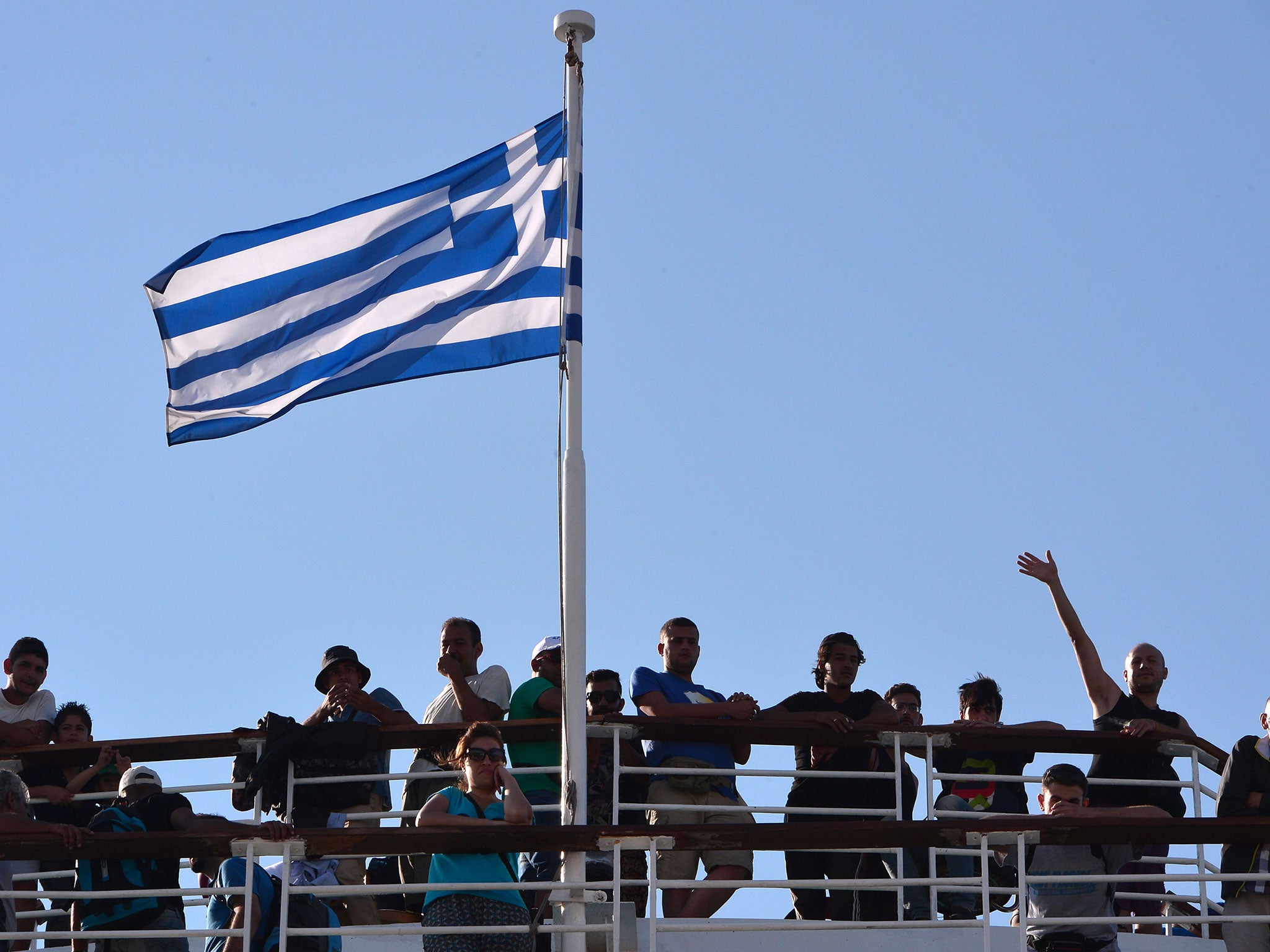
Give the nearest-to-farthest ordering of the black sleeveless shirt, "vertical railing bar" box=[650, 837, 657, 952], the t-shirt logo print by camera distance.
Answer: "vertical railing bar" box=[650, 837, 657, 952], the black sleeveless shirt, the t-shirt logo print

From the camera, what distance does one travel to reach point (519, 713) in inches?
Result: 408

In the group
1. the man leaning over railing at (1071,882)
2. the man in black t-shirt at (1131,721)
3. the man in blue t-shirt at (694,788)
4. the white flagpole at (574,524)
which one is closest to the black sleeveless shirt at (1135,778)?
the man in black t-shirt at (1131,721)

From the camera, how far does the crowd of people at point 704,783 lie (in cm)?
886

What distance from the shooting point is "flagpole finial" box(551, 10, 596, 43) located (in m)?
9.95

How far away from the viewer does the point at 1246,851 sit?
8.86 metres

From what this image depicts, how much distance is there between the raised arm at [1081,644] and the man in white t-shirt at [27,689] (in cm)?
599

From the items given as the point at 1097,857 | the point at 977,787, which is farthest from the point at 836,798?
the point at 1097,857

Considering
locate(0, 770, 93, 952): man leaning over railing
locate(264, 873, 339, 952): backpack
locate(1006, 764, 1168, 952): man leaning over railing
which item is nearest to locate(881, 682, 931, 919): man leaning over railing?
locate(1006, 764, 1168, 952): man leaning over railing

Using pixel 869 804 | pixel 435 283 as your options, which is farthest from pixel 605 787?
pixel 435 283

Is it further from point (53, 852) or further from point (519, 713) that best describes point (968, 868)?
point (53, 852)

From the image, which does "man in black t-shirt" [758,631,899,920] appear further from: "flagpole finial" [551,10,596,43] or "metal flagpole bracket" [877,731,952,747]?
"flagpole finial" [551,10,596,43]

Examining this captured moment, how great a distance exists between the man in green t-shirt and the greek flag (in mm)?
1769

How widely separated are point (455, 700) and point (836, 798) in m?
2.24

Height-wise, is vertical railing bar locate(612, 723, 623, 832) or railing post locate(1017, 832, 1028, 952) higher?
vertical railing bar locate(612, 723, 623, 832)
